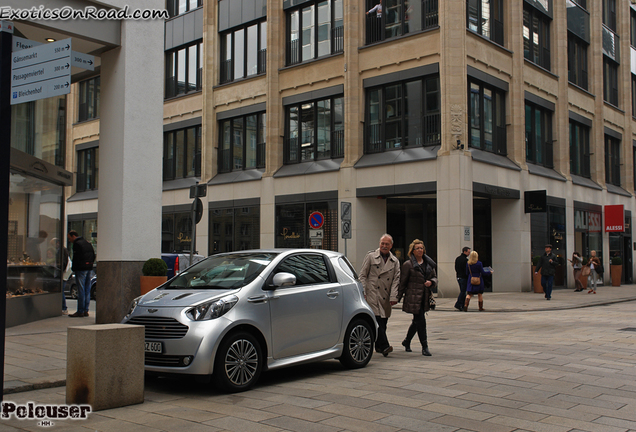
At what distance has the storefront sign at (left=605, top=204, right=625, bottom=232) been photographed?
33.7 m

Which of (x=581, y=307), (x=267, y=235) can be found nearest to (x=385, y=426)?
(x=581, y=307)

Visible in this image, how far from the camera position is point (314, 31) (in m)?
28.2

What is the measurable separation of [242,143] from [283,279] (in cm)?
2414

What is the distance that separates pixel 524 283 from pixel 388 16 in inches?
472

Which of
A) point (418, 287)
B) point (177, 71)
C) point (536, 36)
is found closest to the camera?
point (418, 287)

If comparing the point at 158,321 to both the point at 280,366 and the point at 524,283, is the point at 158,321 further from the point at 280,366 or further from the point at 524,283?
the point at 524,283

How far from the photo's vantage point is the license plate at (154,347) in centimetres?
714

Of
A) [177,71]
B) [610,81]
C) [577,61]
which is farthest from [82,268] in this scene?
[610,81]

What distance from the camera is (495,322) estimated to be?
15.5 meters

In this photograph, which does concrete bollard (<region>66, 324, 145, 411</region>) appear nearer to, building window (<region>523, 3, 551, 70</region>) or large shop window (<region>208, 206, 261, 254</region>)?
large shop window (<region>208, 206, 261, 254</region>)

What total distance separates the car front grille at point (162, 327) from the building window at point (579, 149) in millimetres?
29354

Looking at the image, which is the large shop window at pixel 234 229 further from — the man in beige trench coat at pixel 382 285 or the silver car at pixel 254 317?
the silver car at pixel 254 317

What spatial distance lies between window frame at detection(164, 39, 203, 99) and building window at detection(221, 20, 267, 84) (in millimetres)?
1571

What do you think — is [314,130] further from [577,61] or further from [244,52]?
[577,61]
